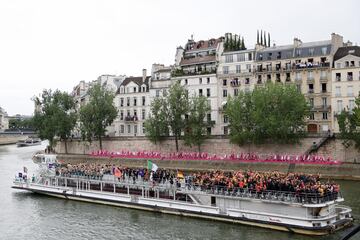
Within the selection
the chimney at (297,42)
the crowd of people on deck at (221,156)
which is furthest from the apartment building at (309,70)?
the crowd of people on deck at (221,156)

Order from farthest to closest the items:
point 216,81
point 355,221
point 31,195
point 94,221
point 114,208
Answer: point 216,81 < point 31,195 < point 114,208 < point 94,221 < point 355,221

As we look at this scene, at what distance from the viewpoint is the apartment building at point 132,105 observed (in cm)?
9175

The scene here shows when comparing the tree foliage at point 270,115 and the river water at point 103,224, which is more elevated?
the tree foliage at point 270,115

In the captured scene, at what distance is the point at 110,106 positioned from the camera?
8588 centimetres

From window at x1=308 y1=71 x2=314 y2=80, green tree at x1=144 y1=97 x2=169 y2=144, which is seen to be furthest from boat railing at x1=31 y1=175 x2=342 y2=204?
window at x1=308 y1=71 x2=314 y2=80

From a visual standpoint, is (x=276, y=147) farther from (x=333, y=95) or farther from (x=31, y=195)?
(x=31, y=195)

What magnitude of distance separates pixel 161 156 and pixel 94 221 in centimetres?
4060

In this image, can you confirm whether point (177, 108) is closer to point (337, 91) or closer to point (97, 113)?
point (97, 113)

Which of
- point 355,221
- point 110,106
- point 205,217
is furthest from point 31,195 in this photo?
point 110,106

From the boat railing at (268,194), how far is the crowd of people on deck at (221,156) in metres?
27.6

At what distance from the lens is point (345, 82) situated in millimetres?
69625

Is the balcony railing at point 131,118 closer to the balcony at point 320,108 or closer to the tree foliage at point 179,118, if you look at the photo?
the tree foliage at point 179,118

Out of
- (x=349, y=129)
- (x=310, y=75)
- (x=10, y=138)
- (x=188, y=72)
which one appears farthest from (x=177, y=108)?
(x=10, y=138)

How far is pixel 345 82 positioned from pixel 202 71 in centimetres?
2431
